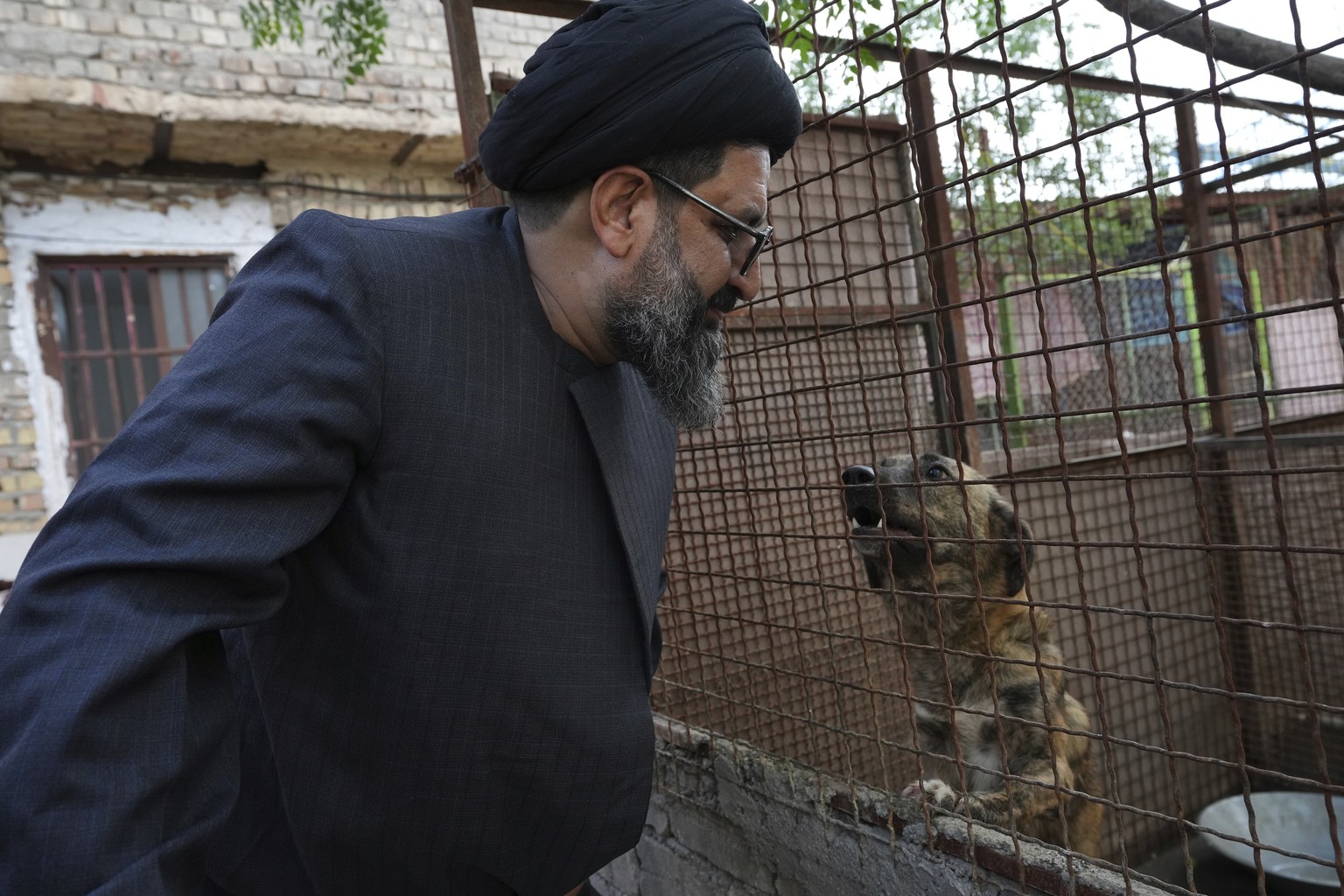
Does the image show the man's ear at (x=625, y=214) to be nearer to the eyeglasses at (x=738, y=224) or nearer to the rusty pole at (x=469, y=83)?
the eyeglasses at (x=738, y=224)

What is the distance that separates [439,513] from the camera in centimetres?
136

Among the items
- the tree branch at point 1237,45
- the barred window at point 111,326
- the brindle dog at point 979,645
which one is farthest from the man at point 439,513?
the barred window at point 111,326

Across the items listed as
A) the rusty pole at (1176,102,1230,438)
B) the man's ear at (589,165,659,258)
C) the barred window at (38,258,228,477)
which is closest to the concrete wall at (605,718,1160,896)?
the man's ear at (589,165,659,258)

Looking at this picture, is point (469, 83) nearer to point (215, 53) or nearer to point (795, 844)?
point (795, 844)

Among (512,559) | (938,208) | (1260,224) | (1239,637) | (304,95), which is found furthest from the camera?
(304,95)

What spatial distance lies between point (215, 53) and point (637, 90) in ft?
25.1

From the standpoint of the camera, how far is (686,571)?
283 centimetres

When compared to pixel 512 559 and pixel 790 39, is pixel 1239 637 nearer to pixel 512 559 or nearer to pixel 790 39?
pixel 790 39

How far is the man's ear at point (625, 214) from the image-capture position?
1534 millimetres

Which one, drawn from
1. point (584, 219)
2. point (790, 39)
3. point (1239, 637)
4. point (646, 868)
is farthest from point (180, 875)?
point (1239, 637)

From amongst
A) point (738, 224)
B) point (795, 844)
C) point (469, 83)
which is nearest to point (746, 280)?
point (738, 224)

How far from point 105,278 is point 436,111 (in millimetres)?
3254

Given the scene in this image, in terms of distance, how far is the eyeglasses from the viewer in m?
1.54

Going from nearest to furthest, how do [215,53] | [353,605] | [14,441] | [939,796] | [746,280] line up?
1. [353,605]
2. [746,280]
3. [939,796]
4. [14,441]
5. [215,53]
